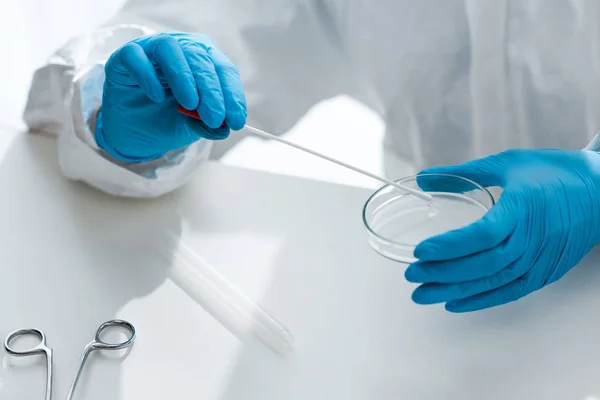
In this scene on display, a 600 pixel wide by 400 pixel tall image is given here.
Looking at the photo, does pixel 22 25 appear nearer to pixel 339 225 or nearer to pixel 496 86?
pixel 339 225

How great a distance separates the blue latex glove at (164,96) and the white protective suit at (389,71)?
0.15ft

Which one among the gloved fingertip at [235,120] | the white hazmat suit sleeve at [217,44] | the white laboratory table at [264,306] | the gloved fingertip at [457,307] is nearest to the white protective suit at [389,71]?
the white hazmat suit sleeve at [217,44]

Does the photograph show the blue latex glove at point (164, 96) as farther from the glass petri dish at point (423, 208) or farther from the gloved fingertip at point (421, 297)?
the gloved fingertip at point (421, 297)

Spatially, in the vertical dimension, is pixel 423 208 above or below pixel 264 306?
above

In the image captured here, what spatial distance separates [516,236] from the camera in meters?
0.97

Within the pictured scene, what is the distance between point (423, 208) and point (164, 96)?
→ 16.6 inches

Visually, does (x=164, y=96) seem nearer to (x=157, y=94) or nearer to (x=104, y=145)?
(x=157, y=94)

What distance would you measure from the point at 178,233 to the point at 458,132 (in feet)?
1.70

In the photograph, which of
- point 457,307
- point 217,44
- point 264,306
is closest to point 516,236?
point 457,307

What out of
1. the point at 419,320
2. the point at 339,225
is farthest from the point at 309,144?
the point at 419,320

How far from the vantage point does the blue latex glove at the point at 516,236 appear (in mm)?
949

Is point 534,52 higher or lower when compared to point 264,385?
higher

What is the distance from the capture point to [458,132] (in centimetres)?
129

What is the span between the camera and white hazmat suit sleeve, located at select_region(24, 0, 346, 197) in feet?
4.05
